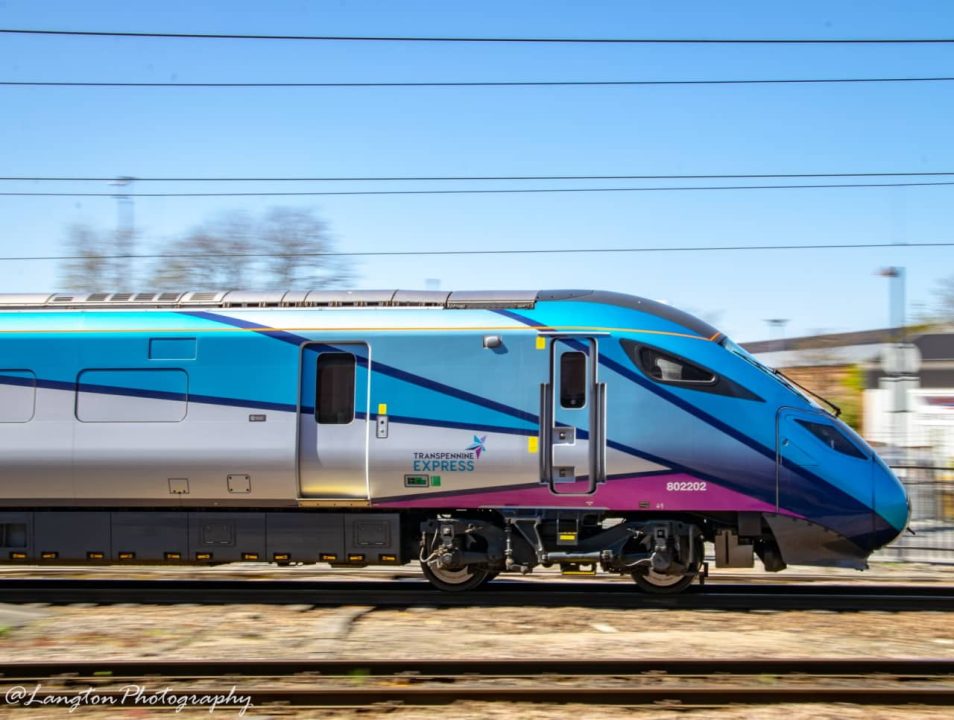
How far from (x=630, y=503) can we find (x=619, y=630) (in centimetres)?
167

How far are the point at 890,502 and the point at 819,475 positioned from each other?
848mm

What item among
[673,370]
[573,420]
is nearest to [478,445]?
[573,420]

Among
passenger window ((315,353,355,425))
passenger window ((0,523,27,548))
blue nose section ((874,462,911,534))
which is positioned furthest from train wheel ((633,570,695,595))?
passenger window ((0,523,27,548))

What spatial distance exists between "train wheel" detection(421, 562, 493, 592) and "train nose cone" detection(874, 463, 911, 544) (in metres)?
4.53

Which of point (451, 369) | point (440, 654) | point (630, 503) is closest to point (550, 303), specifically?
point (451, 369)

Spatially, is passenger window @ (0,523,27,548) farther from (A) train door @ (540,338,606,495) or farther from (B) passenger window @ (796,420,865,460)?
(B) passenger window @ (796,420,865,460)

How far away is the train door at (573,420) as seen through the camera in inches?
457

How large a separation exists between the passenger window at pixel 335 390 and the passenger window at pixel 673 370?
3.41 metres

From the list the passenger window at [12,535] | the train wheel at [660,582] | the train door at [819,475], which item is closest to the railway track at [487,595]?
the train wheel at [660,582]

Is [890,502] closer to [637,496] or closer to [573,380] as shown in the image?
[637,496]

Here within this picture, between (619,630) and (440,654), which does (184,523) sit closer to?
(440,654)

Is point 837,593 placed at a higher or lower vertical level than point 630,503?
lower

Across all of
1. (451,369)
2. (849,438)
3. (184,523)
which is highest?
(451,369)

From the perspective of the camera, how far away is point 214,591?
12.8 meters
